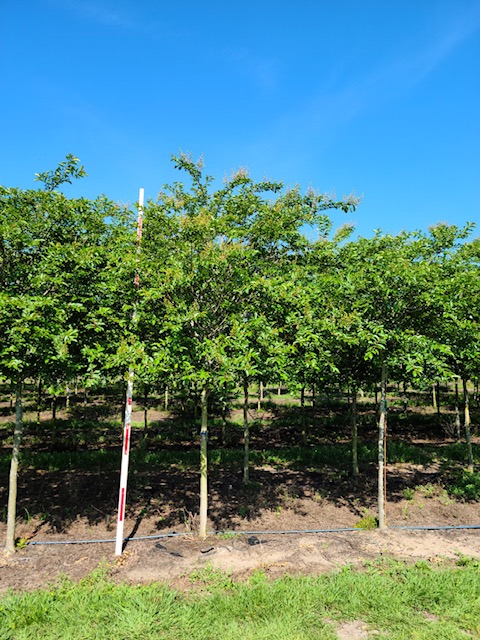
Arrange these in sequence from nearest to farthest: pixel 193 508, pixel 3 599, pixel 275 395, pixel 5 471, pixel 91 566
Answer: pixel 3 599, pixel 91 566, pixel 193 508, pixel 5 471, pixel 275 395

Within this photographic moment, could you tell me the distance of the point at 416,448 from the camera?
17.0 metres

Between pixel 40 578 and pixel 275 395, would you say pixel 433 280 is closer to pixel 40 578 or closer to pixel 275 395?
pixel 40 578

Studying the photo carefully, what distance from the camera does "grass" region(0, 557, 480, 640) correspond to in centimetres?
508

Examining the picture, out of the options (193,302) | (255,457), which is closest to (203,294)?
(193,302)

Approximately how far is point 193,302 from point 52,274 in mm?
2733

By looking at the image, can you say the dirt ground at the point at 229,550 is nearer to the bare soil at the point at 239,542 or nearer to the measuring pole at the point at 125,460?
the bare soil at the point at 239,542

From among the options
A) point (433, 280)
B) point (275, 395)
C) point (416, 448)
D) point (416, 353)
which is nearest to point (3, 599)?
point (416, 353)

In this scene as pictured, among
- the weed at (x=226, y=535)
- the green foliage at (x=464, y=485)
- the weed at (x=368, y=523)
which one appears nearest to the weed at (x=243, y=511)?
the weed at (x=226, y=535)

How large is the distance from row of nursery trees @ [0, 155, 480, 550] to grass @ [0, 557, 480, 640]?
8.54 ft

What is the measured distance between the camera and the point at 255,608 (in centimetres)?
563

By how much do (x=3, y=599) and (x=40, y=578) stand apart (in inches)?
35.8

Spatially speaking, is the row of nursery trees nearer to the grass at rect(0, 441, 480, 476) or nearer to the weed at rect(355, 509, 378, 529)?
the weed at rect(355, 509, 378, 529)

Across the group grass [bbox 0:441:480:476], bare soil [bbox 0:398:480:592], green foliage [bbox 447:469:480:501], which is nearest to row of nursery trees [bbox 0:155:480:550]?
bare soil [bbox 0:398:480:592]

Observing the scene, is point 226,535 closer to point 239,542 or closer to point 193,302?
point 239,542
